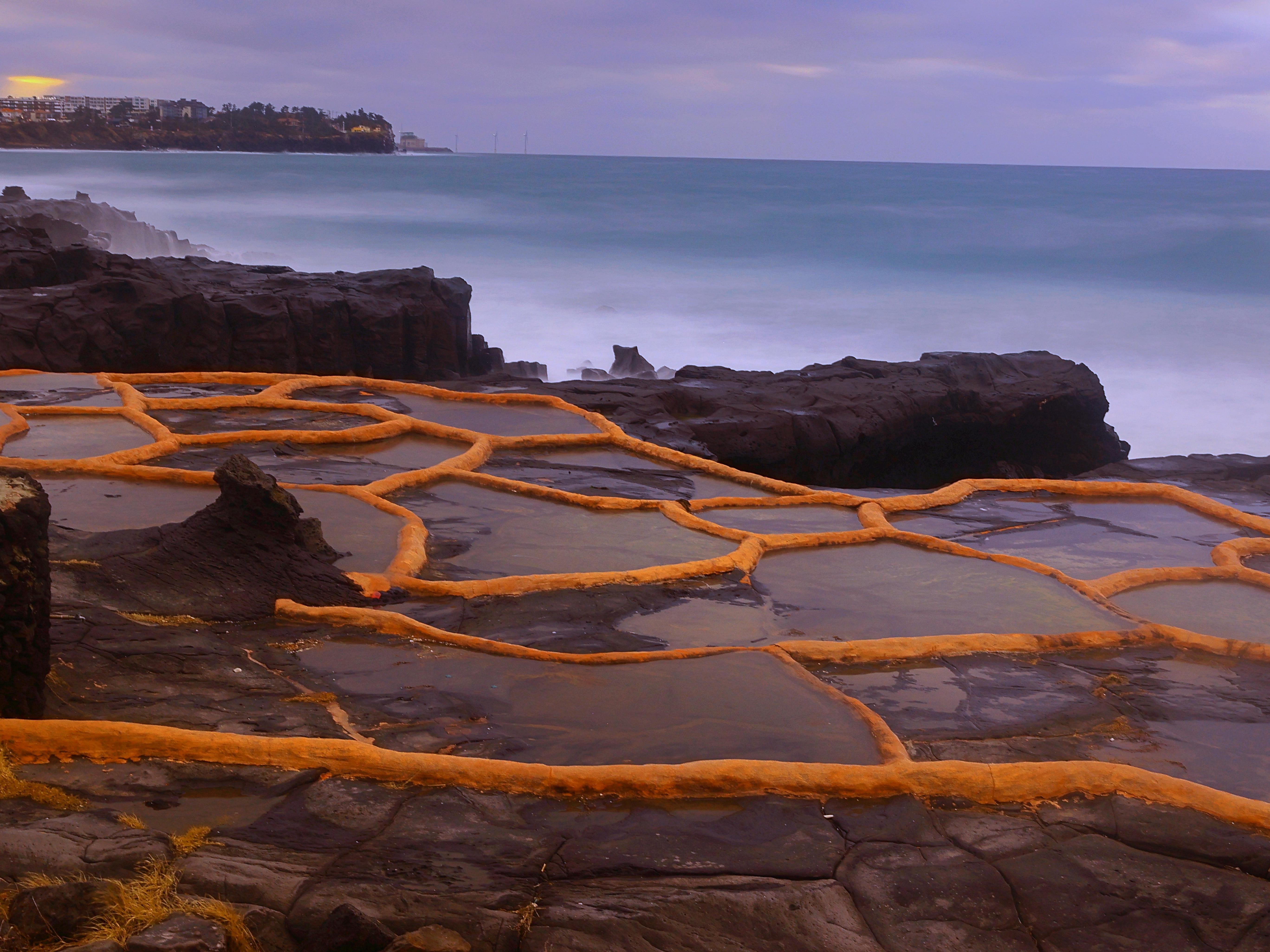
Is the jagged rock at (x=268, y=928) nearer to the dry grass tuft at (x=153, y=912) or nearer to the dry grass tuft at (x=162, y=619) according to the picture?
the dry grass tuft at (x=153, y=912)

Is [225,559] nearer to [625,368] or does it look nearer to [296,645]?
[296,645]

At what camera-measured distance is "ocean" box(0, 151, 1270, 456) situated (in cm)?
2741

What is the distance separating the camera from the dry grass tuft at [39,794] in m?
3.34

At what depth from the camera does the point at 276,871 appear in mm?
3084

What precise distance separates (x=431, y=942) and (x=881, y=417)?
434 inches

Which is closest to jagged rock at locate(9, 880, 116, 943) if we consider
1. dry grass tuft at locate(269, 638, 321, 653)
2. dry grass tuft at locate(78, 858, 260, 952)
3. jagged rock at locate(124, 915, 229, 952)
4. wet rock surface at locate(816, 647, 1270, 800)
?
dry grass tuft at locate(78, 858, 260, 952)

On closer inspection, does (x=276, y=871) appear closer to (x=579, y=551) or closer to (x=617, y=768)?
(x=617, y=768)

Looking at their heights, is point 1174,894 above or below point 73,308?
below

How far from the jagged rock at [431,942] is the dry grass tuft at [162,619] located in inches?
109

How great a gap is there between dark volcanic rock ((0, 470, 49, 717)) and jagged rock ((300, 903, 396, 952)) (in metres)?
1.77

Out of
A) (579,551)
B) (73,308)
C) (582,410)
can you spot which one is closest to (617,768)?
(579,551)

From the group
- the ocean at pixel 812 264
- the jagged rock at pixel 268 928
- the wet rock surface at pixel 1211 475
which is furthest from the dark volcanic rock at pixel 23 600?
the ocean at pixel 812 264

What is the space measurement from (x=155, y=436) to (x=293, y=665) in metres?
4.91

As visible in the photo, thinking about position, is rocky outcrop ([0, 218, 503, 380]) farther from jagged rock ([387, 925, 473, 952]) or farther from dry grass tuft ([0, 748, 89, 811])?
jagged rock ([387, 925, 473, 952])
